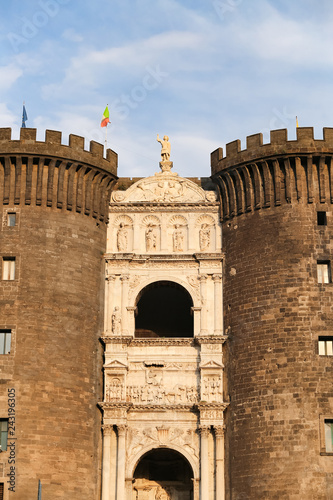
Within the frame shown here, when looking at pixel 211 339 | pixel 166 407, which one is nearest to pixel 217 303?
pixel 211 339

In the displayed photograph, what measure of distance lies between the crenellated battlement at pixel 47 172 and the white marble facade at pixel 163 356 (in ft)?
6.25

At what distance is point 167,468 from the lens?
143ft

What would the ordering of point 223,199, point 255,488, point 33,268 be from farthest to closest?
point 223,199
point 33,268
point 255,488

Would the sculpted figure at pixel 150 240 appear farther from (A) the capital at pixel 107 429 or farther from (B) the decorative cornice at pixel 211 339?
(A) the capital at pixel 107 429

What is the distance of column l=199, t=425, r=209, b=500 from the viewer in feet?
130

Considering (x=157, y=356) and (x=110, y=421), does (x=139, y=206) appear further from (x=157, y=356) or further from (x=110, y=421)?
(x=110, y=421)

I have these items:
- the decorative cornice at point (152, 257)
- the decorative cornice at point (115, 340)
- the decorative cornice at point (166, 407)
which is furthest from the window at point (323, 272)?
the decorative cornice at point (115, 340)

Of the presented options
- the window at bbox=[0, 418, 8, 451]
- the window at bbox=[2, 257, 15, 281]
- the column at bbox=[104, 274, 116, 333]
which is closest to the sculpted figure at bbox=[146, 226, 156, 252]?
the column at bbox=[104, 274, 116, 333]

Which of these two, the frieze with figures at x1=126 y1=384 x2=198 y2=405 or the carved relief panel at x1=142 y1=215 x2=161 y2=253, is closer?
the frieze with figures at x1=126 y1=384 x2=198 y2=405

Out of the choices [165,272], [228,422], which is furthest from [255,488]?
[165,272]

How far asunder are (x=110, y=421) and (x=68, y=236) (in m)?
7.57

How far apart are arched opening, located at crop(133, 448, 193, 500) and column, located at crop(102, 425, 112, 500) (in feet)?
5.98

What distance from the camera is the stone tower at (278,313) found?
38500 millimetres

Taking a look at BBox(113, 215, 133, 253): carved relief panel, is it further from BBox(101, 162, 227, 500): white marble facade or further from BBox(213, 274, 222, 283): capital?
BBox(213, 274, 222, 283): capital
